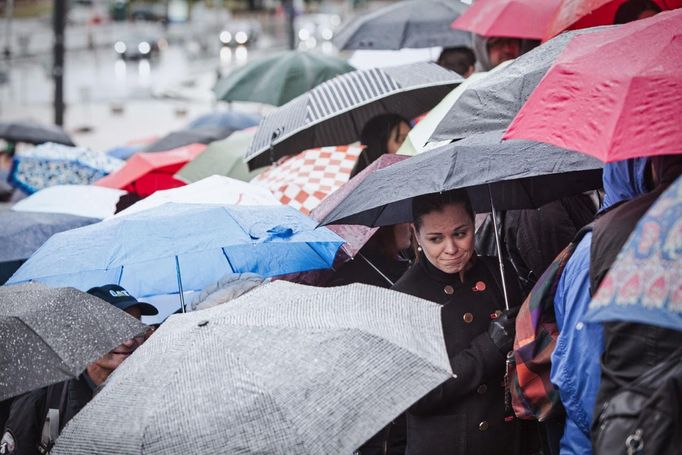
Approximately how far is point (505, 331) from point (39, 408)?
89.5 inches

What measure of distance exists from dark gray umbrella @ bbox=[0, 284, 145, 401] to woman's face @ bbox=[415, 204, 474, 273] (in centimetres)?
130

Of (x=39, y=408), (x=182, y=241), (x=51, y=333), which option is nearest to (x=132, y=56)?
(x=39, y=408)

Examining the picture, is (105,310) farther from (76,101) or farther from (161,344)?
(76,101)

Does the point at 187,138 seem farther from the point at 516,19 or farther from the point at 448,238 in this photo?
the point at 448,238

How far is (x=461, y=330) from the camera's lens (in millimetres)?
4008

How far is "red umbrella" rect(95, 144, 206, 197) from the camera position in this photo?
847 centimetres

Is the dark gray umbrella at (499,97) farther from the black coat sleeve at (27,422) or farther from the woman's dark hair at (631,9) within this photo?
the black coat sleeve at (27,422)

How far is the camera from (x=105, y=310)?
4.21 metres

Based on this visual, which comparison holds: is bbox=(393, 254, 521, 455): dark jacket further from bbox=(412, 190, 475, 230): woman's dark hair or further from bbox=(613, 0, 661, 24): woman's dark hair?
bbox=(613, 0, 661, 24): woman's dark hair

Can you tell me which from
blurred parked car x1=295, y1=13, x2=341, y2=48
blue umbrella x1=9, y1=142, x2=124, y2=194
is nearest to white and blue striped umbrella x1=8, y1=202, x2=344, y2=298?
blue umbrella x1=9, y1=142, x2=124, y2=194

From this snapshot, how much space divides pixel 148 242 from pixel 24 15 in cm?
6207

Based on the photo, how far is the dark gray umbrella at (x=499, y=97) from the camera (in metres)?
4.48

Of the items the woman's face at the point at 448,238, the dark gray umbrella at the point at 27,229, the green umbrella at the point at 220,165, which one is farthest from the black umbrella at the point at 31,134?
the woman's face at the point at 448,238

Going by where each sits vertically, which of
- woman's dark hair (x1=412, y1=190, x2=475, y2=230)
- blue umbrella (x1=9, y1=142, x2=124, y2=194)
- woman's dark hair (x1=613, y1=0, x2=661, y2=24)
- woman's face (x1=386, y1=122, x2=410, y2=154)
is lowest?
blue umbrella (x1=9, y1=142, x2=124, y2=194)
